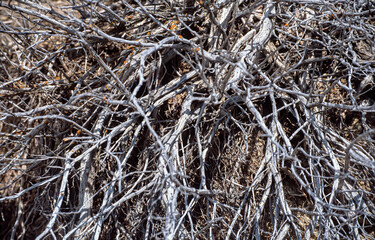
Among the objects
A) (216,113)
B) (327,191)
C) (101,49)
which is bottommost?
(327,191)

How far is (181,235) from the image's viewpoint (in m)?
2.15

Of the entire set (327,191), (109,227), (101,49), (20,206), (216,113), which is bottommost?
(327,191)

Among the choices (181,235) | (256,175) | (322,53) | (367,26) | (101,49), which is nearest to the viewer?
(181,235)

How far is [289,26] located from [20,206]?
2977 mm

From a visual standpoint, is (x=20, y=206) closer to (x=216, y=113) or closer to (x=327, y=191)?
(x=216, y=113)

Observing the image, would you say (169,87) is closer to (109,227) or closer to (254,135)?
(254,135)

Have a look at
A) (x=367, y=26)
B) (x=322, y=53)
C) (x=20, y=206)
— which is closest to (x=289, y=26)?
(x=322, y=53)

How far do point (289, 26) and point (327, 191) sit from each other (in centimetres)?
138

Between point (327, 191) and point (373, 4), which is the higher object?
point (373, 4)

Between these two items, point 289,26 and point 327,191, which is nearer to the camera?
point 327,191

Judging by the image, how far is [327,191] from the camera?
242cm

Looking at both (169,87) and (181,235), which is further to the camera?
(169,87)

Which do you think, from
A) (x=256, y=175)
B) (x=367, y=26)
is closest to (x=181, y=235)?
(x=256, y=175)

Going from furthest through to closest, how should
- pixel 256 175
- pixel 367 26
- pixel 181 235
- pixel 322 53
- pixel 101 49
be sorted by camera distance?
pixel 101 49
pixel 322 53
pixel 367 26
pixel 256 175
pixel 181 235
